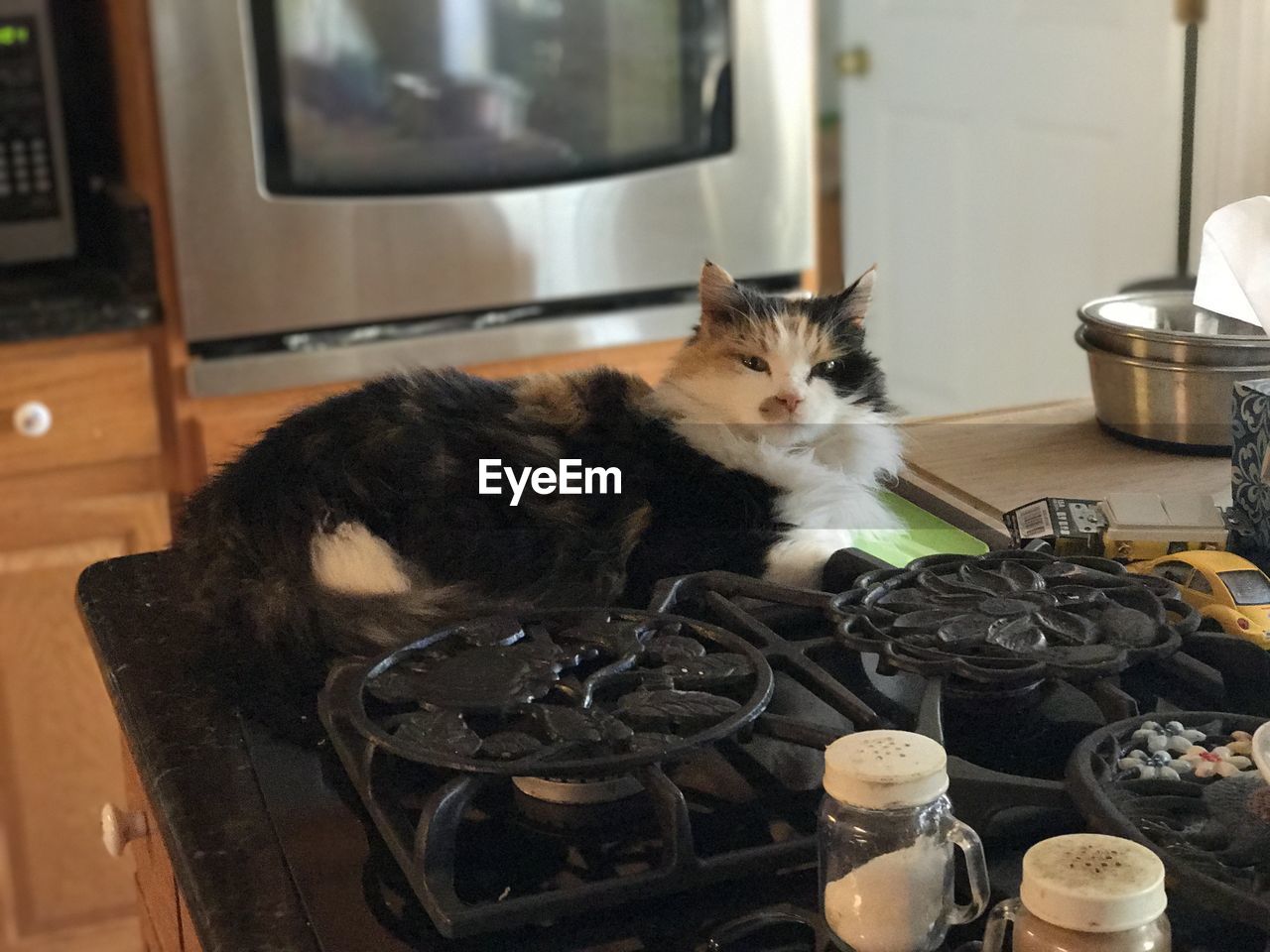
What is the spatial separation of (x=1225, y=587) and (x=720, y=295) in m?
0.55

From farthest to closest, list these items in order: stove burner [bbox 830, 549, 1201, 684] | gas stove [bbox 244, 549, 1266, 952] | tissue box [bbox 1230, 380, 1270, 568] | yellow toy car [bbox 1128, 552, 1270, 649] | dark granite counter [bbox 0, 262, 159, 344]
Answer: dark granite counter [bbox 0, 262, 159, 344], tissue box [bbox 1230, 380, 1270, 568], yellow toy car [bbox 1128, 552, 1270, 649], stove burner [bbox 830, 549, 1201, 684], gas stove [bbox 244, 549, 1266, 952]

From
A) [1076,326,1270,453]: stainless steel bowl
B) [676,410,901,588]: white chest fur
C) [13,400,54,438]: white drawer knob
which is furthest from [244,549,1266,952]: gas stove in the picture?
[13,400,54,438]: white drawer knob

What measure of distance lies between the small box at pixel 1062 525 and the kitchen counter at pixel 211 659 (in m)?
0.12

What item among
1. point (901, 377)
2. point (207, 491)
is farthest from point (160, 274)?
point (901, 377)

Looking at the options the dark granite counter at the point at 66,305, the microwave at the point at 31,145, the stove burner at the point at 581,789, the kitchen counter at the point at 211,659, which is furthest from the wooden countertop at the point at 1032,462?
the microwave at the point at 31,145

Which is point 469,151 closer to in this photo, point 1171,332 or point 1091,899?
point 1171,332

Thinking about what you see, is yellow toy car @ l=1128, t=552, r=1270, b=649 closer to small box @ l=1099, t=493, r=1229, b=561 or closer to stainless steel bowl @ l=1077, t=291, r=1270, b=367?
small box @ l=1099, t=493, r=1229, b=561

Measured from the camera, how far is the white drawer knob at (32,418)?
6.23ft

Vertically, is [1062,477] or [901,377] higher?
[1062,477]

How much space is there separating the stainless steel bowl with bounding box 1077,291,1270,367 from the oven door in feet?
3.00

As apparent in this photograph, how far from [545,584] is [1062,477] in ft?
1.53

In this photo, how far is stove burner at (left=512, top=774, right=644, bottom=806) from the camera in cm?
72

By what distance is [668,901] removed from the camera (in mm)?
651

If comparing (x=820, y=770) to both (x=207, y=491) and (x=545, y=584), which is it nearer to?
(x=545, y=584)
